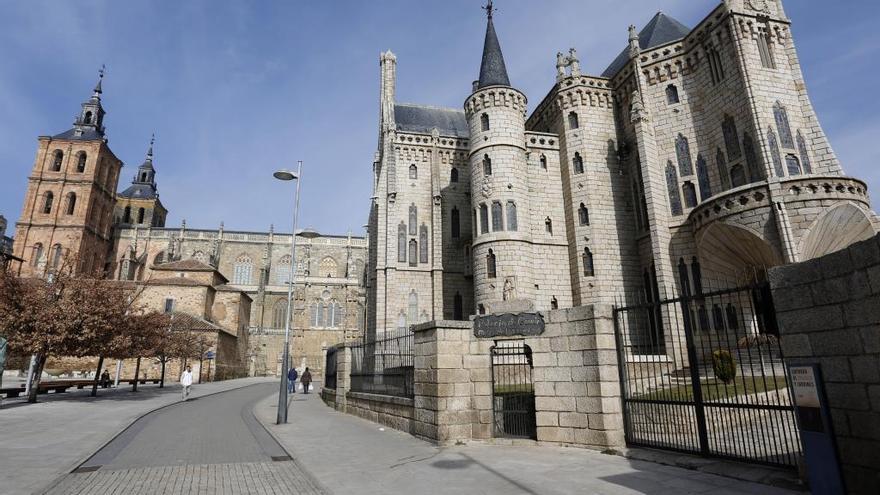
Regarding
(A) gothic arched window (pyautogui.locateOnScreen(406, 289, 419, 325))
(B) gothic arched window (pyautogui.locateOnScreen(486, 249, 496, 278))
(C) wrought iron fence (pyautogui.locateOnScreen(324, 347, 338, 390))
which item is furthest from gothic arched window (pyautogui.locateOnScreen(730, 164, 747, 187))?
(C) wrought iron fence (pyautogui.locateOnScreen(324, 347, 338, 390))

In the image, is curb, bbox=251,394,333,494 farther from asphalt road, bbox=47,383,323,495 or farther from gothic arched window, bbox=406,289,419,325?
gothic arched window, bbox=406,289,419,325

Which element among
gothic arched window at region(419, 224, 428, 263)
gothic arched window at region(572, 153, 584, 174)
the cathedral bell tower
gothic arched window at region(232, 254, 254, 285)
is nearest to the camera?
the cathedral bell tower

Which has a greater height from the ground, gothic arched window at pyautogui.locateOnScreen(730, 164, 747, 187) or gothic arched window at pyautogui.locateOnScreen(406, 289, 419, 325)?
gothic arched window at pyautogui.locateOnScreen(730, 164, 747, 187)

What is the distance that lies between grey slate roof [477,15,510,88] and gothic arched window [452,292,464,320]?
13.4 metres

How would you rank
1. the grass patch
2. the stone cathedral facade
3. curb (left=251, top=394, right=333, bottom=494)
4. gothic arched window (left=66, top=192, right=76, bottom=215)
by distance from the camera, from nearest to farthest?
1. curb (left=251, top=394, right=333, bottom=494)
2. the grass patch
3. the stone cathedral facade
4. gothic arched window (left=66, top=192, right=76, bottom=215)

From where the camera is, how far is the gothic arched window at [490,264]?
25.1 meters

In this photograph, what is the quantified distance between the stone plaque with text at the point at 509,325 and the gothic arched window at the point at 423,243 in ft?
66.3

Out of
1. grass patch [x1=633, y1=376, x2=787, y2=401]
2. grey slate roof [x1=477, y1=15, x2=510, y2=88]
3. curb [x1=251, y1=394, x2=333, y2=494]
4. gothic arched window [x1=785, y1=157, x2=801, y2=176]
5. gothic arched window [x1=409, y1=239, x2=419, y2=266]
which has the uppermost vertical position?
grey slate roof [x1=477, y1=15, x2=510, y2=88]

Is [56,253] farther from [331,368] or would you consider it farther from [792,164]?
[792,164]

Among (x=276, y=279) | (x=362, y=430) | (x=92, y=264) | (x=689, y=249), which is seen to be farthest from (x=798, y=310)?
(x=92, y=264)

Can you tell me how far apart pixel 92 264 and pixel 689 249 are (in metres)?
61.2

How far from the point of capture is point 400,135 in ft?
103

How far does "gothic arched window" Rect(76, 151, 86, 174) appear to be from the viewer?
2168 inches

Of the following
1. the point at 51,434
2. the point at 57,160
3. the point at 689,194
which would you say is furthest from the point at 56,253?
the point at 689,194
